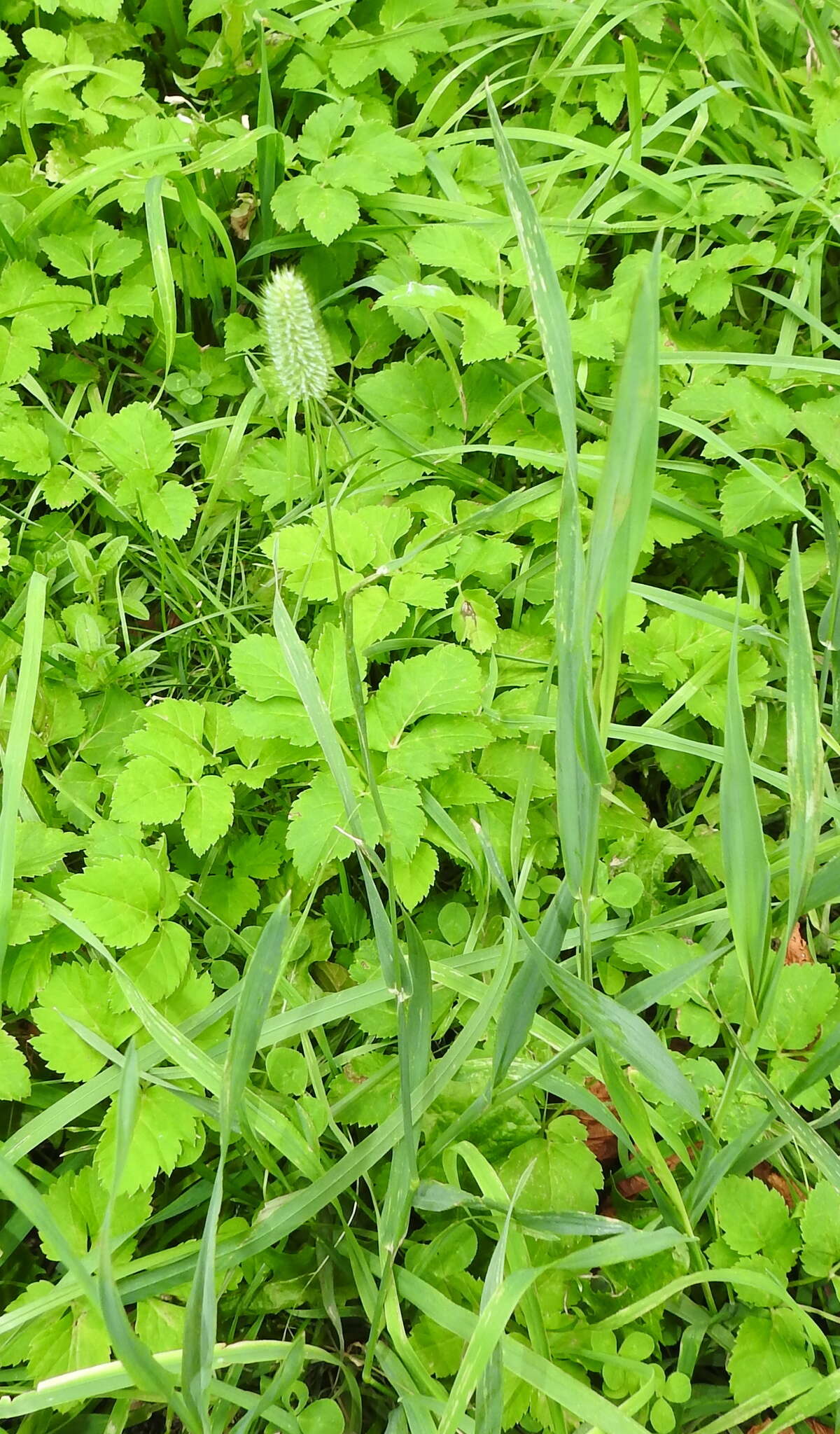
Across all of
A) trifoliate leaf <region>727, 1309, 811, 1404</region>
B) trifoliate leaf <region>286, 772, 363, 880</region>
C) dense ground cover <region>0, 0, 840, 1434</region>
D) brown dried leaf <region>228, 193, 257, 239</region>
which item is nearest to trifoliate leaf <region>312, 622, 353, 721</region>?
dense ground cover <region>0, 0, 840, 1434</region>

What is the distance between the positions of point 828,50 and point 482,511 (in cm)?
161

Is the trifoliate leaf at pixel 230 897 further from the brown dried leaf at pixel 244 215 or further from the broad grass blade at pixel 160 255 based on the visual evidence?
the brown dried leaf at pixel 244 215

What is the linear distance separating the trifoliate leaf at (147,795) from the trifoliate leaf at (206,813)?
0.06 feet

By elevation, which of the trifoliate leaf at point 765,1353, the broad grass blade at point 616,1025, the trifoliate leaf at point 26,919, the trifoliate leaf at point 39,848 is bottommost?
the trifoliate leaf at point 765,1353

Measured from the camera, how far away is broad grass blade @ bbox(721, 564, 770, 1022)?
2.86 ft

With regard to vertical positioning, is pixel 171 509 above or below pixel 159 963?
above

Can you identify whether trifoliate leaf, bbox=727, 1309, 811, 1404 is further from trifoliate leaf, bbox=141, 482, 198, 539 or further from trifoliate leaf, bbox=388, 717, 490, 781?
trifoliate leaf, bbox=141, 482, 198, 539

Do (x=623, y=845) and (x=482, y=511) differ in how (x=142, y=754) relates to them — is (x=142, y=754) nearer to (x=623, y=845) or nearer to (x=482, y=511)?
(x=482, y=511)

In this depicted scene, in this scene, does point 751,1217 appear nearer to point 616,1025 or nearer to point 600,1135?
point 600,1135

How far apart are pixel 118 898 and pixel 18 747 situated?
0.31 metres

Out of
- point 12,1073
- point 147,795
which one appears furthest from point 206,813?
point 12,1073

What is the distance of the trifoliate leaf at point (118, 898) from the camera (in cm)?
134

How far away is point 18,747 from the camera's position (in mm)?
1461

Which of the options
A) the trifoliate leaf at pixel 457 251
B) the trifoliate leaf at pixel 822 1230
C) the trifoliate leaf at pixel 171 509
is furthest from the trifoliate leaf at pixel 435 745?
the trifoliate leaf at pixel 457 251
